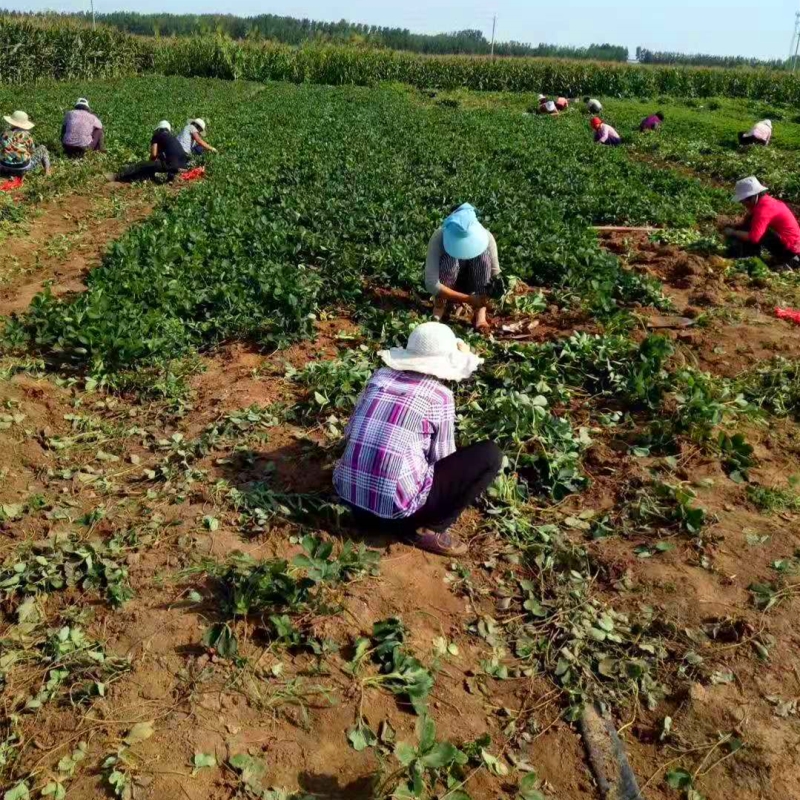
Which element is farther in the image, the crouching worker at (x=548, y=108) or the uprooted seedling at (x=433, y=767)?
the crouching worker at (x=548, y=108)

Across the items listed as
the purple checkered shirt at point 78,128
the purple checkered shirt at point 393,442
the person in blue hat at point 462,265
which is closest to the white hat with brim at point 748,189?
the person in blue hat at point 462,265

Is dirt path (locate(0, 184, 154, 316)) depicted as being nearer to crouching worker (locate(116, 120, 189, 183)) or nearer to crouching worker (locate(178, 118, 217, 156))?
crouching worker (locate(116, 120, 189, 183))

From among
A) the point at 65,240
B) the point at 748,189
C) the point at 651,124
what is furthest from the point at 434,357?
the point at 651,124

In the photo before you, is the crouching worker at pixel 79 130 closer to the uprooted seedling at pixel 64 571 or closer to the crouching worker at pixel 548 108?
the uprooted seedling at pixel 64 571

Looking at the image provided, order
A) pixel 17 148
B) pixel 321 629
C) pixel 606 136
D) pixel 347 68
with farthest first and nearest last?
pixel 347 68 < pixel 606 136 < pixel 17 148 < pixel 321 629

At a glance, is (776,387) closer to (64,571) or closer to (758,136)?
(64,571)

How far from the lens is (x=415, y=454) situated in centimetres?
387

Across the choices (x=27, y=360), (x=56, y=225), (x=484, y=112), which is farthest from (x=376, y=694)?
(x=484, y=112)

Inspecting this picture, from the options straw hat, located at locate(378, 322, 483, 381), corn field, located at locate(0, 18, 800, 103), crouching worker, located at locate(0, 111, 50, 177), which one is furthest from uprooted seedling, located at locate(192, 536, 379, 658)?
corn field, located at locate(0, 18, 800, 103)

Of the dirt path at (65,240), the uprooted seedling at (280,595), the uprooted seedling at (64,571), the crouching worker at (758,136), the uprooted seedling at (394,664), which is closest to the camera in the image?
the uprooted seedling at (394,664)

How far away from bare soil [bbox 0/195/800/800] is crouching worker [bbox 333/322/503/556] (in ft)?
0.88

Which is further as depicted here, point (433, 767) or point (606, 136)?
point (606, 136)

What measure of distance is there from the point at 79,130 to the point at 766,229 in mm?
12222

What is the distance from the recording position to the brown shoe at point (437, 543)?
411 cm
